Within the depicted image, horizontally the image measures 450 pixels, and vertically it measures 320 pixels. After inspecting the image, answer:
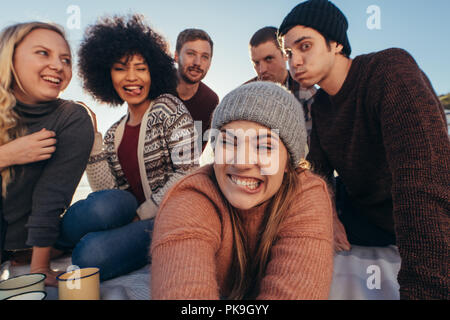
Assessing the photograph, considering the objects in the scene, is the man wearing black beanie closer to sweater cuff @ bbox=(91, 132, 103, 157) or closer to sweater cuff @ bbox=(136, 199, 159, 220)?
sweater cuff @ bbox=(136, 199, 159, 220)

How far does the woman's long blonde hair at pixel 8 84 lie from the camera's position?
168 centimetres

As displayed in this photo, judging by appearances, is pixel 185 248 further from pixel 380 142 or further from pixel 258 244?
pixel 380 142

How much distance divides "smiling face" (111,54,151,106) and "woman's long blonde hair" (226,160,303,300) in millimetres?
1301

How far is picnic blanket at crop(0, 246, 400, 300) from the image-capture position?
1421mm

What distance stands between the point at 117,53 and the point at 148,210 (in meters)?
1.20

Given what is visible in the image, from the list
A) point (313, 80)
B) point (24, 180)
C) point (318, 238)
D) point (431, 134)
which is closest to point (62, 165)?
point (24, 180)

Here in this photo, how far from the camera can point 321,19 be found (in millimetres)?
1787

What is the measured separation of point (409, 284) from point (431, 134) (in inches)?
23.5

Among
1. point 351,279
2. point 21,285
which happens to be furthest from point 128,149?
point 351,279

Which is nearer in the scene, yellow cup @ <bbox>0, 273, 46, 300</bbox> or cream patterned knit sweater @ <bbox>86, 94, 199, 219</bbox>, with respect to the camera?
yellow cup @ <bbox>0, 273, 46, 300</bbox>

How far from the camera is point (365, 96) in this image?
1.63m

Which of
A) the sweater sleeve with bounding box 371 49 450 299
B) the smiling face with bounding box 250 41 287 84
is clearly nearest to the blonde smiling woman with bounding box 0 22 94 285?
the sweater sleeve with bounding box 371 49 450 299
